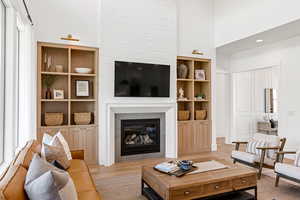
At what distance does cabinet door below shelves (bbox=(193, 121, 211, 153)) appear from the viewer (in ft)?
17.7

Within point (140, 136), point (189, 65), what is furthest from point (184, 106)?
point (140, 136)

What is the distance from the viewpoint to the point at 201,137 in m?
5.45

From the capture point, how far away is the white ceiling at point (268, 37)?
13.6ft

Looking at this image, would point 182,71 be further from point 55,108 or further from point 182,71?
point 55,108

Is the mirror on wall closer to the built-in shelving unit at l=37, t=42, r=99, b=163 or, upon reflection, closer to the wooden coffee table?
the wooden coffee table

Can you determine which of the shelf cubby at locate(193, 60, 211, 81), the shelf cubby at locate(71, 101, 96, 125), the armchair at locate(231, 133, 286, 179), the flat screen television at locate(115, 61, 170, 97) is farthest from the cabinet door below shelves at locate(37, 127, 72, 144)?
the shelf cubby at locate(193, 60, 211, 81)

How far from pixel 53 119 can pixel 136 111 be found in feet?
5.55

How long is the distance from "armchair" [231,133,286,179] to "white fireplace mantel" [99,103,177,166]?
1.50m

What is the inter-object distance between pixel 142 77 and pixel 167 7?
1.79 meters

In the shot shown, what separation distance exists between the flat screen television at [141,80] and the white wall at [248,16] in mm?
1782

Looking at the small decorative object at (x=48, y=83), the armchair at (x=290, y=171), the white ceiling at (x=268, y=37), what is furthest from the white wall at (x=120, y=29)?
the armchair at (x=290, y=171)

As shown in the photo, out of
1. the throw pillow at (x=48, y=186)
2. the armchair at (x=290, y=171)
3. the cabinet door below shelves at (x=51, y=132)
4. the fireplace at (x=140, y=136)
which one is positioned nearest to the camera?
the throw pillow at (x=48, y=186)

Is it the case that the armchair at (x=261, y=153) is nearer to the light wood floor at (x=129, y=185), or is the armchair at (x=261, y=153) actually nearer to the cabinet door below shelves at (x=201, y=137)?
the light wood floor at (x=129, y=185)

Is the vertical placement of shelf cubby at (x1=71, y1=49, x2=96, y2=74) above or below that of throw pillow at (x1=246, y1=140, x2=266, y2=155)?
above
